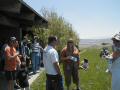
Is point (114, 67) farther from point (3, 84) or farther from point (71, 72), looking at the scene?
point (3, 84)

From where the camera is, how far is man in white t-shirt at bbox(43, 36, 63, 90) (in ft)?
35.5

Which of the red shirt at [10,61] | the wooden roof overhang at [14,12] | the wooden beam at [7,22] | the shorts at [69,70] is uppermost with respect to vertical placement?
the wooden roof overhang at [14,12]

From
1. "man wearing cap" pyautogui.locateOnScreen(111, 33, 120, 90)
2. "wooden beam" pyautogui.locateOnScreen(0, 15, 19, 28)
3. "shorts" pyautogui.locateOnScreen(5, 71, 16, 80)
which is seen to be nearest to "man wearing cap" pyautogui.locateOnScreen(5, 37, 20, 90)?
"shorts" pyautogui.locateOnScreen(5, 71, 16, 80)

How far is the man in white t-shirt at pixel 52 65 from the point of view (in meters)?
10.8

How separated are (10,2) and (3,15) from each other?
2880mm

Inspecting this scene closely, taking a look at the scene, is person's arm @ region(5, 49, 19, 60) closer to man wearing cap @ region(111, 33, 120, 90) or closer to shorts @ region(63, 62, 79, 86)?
shorts @ region(63, 62, 79, 86)

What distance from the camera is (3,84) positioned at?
1644 centimetres

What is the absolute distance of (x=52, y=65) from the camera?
35.8ft

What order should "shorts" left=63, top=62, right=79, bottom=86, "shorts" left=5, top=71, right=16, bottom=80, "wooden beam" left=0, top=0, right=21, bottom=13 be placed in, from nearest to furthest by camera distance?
"shorts" left=5, top=71, right=16, bottom=80 < "wooden beam" left=0, top=0, right=21, bottom=13 < "shorts" left=63, top=62, right=79, bottom=86

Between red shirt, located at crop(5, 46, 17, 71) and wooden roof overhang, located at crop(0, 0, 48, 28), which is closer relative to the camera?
red shirt, located at crop(5, 46, 17, 71)

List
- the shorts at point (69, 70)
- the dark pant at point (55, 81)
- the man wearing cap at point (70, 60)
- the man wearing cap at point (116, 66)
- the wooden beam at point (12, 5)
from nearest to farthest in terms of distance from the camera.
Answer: the man wearing cap at point (116, 66), the dark pant at point (55, 81), the wooden beam at point (12, 5), the man wearing cap at point (70, 60), the shorts at point (69, 70)

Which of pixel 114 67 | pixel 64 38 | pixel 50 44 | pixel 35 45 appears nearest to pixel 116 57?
pixel 114 67

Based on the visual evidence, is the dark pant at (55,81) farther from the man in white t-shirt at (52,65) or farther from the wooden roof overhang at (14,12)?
the wooden roof overhang at (14,12)

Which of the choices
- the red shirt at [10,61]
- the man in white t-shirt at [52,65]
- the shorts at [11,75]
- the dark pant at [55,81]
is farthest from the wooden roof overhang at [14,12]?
the dark pant at [55,81]
